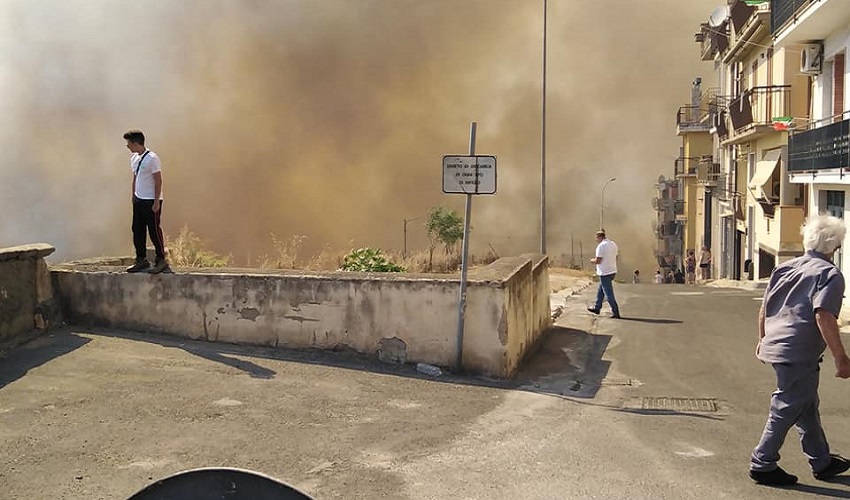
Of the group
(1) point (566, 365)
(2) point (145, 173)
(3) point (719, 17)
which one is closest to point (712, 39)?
(3) point (719, 17)

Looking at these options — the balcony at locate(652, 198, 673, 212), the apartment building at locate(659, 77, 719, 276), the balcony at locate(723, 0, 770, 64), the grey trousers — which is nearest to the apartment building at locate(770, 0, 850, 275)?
the balcony at locate(723, 0, 770, 64)

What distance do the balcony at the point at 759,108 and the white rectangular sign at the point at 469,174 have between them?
61.3 ft

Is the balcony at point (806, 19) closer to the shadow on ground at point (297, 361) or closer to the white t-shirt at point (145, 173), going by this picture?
the shadow on ground at point (297, 361)

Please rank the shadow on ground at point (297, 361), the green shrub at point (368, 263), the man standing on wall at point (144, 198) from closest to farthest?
the shadow on ground at point (297, 361) < the man standing on wall at point (144, 198) < the green shrub at point (368, 263)

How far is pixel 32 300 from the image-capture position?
7625mm

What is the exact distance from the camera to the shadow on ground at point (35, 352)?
6.47m

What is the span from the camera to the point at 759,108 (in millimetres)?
25625

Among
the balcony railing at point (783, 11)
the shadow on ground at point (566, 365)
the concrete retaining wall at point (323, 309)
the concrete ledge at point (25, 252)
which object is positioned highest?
the balcony railing at point (783, 11)

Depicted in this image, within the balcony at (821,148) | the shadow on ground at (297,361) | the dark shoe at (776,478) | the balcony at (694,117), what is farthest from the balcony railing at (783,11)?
the balcony at (694,117)

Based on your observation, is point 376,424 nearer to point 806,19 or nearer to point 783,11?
point 806,19

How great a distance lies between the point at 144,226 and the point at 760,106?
21749 mm

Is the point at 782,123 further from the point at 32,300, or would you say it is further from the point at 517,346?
the point at 32,300

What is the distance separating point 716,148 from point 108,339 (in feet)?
115

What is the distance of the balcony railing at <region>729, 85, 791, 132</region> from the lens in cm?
2344
